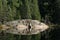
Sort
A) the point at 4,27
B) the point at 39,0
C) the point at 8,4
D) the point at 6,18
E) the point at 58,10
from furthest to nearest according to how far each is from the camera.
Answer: the point at 39,0, the point at 58,10, the point at 8,4, the point at 6,18, the point at 4,27

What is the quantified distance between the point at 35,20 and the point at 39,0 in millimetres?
12503

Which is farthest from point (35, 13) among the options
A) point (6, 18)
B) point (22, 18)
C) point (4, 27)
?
point (4, 27)

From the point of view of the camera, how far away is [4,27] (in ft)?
201

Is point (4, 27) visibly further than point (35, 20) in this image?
No

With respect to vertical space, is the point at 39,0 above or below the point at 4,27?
above

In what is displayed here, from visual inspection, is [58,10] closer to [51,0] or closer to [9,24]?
[51,0]

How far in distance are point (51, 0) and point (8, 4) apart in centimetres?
1450

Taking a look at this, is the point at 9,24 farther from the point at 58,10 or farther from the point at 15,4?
the point at 58,10

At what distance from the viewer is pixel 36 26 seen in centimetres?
6806

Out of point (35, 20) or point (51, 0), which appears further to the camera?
point (51, 0)

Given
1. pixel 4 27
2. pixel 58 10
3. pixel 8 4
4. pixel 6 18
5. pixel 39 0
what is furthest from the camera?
pixel 39 0

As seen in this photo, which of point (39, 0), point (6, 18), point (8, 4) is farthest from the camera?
point (39, 0)

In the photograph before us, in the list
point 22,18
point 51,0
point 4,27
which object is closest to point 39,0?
point 51,0

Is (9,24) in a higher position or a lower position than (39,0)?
lower
